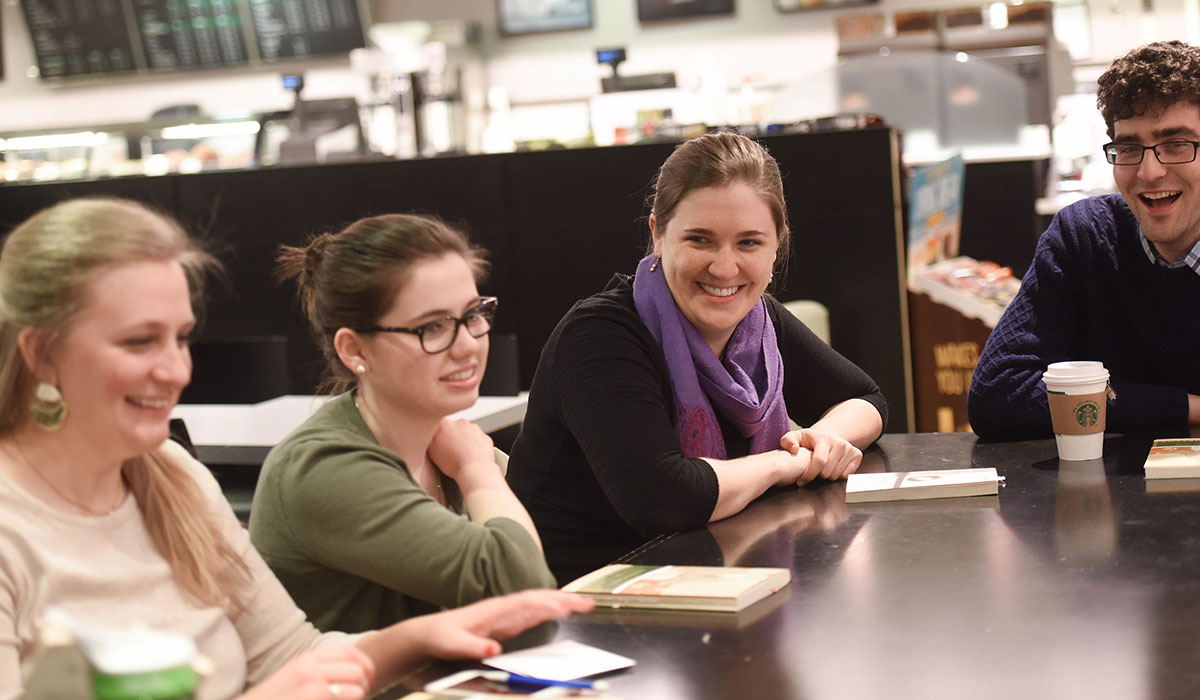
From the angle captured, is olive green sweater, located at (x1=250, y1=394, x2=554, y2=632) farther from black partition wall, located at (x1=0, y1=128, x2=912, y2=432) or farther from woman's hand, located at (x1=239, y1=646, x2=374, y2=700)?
black partition wall, located at (x1=0, y1=128, x2=912, y2=432)

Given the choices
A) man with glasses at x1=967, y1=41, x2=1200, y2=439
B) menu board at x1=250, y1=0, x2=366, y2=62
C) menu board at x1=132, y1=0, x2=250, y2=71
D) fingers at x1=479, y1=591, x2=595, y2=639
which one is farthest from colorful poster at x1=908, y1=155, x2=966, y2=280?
menu board at x1=132, y1=0, x2=250, y2=71

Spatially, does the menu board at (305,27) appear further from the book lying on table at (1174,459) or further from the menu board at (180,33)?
the book lying on table at (1174,459)

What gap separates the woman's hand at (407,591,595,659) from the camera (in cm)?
122

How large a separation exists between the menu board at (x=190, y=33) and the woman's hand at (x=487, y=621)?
8081mm

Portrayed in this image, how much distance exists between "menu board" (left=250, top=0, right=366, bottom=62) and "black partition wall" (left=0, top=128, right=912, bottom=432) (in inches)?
129

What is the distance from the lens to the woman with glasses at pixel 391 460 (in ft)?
5.17

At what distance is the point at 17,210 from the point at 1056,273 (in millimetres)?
4694

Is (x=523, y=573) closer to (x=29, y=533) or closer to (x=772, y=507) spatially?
(x=772, y=507)

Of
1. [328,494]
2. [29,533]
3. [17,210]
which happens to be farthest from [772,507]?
[17,210]

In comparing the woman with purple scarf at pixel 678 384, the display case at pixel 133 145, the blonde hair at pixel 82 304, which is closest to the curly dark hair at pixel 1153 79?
the woman with purple scarf at pixel 678 384

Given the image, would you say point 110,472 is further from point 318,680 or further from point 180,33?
point 180,33

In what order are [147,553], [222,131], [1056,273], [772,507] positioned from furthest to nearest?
1. [222,131]
2. [1056,273]
3. [772,507]
4. [147,553]

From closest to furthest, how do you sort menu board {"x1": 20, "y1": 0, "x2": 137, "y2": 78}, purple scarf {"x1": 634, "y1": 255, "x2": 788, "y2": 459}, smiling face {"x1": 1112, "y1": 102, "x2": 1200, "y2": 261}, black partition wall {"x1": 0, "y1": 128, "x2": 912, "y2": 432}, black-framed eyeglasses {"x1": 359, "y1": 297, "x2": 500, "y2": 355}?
black-framed eyeglasses {"x1": 359, "y1": 297, "x2": 500, "y2": 355} → purple scarf {"x1": 634, "y1": 255, "x2": 788, "y2": 459} → smiling face {"x1": 1112, "y1": 102, "x2": 1200, "y2": 261} → black partition wall {"x1": 0, "y1": 128, "x2": 912, "y2": 432} → menu board {"x1": 20, "y1": 0, "x2": 137, "y2": 78}

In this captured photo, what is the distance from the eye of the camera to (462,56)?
845 cm
